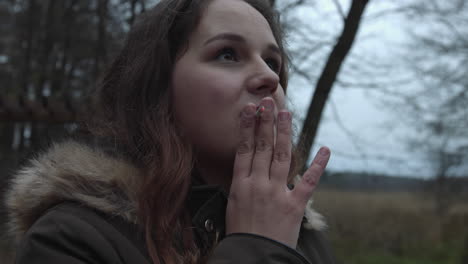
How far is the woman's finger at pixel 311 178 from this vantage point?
1.31 meters

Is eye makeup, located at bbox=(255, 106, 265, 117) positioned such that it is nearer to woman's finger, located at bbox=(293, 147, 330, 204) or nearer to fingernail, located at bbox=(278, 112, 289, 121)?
fingernail, located at bbox=(278, 112, 289, 121)

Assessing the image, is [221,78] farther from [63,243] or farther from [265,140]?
[63,243]

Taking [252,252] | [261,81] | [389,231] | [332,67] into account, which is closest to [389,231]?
[389,231]

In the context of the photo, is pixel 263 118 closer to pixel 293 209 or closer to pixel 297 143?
pixel 293 209

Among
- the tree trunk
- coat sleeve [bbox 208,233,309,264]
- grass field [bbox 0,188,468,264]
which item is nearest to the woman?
coat sleeve [bbox 208,233,309,264]

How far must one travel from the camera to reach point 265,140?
4.45ft

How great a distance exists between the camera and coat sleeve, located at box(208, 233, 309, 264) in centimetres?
115

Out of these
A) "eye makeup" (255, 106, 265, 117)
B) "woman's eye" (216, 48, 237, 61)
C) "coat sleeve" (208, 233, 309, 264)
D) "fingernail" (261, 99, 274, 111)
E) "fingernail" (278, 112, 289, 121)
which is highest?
"woman's eye" (216, 48, 237, 61)

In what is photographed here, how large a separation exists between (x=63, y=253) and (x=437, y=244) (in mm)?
10247

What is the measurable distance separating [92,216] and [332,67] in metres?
1.65

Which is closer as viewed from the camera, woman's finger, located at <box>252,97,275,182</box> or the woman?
the woman

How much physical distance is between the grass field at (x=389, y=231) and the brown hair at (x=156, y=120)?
623 centimetres

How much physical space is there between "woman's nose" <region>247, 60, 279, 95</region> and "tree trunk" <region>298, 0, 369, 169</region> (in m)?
0.78

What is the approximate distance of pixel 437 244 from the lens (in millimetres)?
9562
